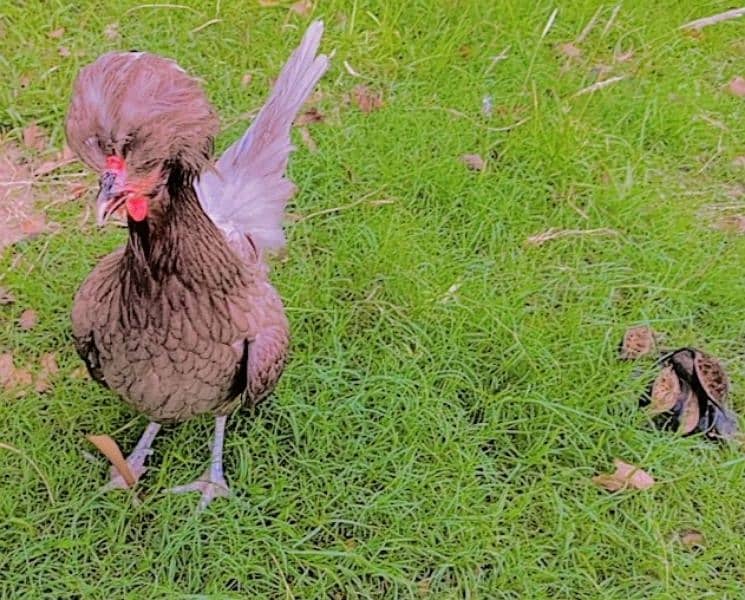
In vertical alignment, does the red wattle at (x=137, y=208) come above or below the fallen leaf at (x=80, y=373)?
above

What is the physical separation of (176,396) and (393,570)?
72 centimetres

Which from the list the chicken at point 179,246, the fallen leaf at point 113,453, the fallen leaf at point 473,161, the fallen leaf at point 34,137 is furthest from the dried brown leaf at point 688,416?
the fallen leaf at point 34,137

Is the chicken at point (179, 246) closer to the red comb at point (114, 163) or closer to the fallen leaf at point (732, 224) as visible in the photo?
the red comb at point (114, 163)

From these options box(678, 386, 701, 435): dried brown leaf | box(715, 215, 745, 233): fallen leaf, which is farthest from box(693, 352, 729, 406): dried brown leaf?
box(715, 215, 745, 233): fallen leaf

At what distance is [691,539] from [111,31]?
2594mm

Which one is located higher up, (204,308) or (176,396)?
(204,308)

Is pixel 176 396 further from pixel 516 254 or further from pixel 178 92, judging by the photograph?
pixel 516 254

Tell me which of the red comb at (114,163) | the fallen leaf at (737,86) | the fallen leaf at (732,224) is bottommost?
the fallen leaf at (732,224)

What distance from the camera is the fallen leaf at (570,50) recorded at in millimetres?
3402

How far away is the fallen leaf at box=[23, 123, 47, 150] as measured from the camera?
303cm

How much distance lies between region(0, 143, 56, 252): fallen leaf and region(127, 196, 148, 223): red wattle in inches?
50.6

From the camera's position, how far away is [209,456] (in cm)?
243

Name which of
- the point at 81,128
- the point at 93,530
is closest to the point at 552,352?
the point at 93,530

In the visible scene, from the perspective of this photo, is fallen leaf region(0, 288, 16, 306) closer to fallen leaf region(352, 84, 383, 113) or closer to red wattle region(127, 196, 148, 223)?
red wattle region(127, 196, 148, 223)
